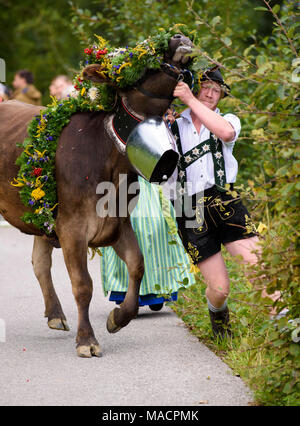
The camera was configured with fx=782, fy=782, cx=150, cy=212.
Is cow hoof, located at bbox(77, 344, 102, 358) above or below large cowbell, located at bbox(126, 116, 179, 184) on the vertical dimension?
below

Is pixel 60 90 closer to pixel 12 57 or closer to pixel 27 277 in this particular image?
pixel 27 277

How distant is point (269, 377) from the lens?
14.0 ft

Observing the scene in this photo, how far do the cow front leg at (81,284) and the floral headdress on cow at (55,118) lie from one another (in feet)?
0.72

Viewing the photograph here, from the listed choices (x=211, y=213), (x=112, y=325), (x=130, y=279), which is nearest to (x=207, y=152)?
(x=211, y=213)

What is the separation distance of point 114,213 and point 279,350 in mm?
1984

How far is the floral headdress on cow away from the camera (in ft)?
17.6

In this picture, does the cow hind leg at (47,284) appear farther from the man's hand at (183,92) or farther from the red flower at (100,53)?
the man's hand at (183,92)

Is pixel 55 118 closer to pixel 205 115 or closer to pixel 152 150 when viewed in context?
pixel 152 150

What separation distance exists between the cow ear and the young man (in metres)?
0.61

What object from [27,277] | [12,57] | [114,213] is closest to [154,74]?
[114,213]

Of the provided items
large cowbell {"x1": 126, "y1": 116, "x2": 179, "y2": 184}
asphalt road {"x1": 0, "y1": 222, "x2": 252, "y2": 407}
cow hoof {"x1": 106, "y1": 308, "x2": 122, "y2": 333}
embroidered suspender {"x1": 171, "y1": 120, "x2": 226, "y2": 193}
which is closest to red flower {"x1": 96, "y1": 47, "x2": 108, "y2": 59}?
large cowbell {"x1": 126, "y1": 116, "x2": 179, "y2": 184}

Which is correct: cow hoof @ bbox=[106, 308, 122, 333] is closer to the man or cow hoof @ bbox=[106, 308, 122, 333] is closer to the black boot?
the black boot

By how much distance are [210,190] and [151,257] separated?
170 cm

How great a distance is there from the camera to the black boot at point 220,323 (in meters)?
5.74
